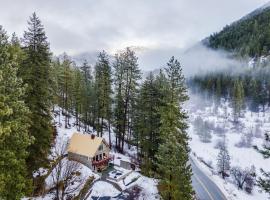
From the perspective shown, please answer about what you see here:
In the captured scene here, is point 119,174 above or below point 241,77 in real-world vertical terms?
below

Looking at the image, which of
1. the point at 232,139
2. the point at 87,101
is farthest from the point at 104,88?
the point at 232,139

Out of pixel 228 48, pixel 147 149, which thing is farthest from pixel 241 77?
pixel 147 149

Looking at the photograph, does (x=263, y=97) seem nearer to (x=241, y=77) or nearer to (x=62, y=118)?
(x=241, y=77)

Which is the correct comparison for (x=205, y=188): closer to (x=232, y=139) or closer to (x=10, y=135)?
(x=10, y=135)

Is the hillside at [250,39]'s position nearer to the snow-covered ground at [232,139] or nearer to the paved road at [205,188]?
the snow-covered ground at [232,139]

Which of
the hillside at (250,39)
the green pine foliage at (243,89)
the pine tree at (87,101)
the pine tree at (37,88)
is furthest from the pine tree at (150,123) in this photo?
the hillside at (250,39)

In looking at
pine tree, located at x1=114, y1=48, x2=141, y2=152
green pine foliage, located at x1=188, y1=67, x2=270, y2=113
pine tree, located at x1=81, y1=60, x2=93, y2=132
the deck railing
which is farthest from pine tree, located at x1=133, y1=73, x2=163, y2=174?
green pine foliage, located at x1=188, y1=67, x2=270, y2=113
